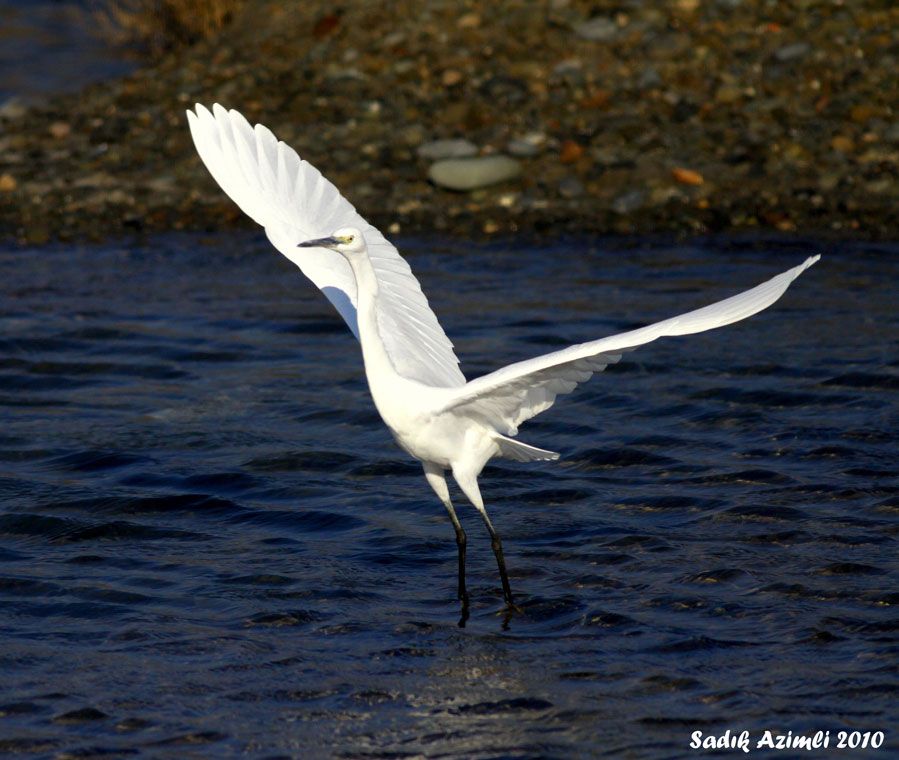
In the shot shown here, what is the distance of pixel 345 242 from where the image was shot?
22.8 feet

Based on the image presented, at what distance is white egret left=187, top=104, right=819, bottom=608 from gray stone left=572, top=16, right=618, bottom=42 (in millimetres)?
7793

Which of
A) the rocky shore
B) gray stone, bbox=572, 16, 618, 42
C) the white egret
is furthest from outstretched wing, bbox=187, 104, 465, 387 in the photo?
gray stone, bbox=572, 16, 618, 42

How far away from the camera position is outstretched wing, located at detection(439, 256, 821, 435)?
5.96 m

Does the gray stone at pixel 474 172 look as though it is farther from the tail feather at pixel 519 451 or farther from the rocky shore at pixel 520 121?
the tail feather at pixel 519 451

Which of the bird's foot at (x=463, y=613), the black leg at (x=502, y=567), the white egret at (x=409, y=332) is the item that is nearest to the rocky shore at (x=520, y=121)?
the white egret at (x=409, y=332)

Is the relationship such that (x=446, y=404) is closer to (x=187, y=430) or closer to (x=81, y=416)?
(x=187, y=430)

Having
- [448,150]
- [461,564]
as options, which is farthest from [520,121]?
[461,564]

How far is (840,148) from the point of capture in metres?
14.2

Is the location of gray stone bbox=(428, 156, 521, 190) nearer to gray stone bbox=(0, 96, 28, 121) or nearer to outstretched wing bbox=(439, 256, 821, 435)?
gray stone bbox=(0, 96, 28, 121)

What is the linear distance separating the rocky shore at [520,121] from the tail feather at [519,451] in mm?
6784

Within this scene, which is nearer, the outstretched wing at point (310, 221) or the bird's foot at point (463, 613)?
the bird's foot at point (463, 613)

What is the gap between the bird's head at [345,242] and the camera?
6902 millimetres

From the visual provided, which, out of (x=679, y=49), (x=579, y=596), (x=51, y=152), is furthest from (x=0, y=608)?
(x=679, y=49)

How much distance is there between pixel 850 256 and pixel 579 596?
20.3ft
